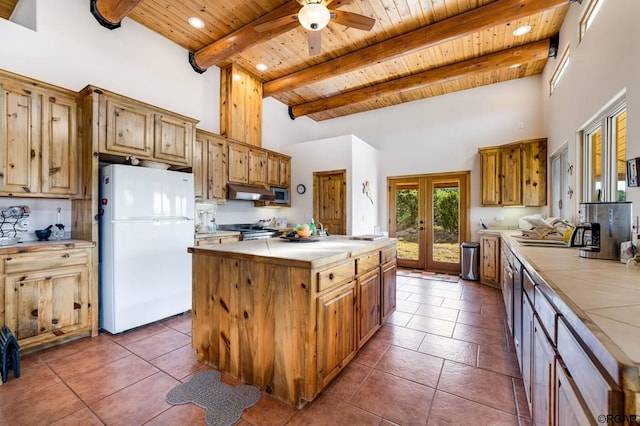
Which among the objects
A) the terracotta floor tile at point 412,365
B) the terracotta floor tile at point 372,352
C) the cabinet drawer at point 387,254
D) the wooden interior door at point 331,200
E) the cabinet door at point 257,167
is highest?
the cabinet door at point 257,167

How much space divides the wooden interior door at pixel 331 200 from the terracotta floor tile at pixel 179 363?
3.40 m

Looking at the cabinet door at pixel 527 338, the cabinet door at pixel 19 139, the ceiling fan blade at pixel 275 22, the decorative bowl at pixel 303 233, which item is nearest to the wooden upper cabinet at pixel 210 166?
the cabinet door at pixel 19 139

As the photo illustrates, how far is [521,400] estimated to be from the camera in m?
1.75

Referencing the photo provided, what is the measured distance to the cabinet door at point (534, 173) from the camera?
174 inches

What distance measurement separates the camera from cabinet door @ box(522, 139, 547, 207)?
4.43 metres

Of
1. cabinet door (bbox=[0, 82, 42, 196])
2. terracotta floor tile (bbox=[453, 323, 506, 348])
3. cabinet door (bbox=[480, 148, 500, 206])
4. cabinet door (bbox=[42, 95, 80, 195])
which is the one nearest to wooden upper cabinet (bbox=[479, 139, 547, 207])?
cabinet door (bbox=[480, 148, 500, 206])

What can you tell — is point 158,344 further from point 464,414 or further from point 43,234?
point 464,414

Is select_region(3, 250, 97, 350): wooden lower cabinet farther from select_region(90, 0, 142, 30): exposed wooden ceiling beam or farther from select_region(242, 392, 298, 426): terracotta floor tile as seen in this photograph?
select_region(90, 0, 142, 30): exposed wooden ceiling beam

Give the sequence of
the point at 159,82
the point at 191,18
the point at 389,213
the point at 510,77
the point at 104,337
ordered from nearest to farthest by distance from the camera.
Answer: the point at 104,337, the point at 191,18, the point at 159,82, the point at 510,77, the point at 389,213

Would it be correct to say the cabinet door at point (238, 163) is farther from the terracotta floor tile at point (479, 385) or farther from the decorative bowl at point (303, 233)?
the terracotta floor tile at point (479, 385)

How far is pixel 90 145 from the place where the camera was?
2.71 m

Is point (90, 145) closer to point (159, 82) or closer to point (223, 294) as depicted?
point (159, 82)

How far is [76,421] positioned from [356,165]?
4.73 m

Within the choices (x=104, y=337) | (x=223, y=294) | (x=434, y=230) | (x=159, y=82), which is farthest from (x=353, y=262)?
(x=434, y=230)
